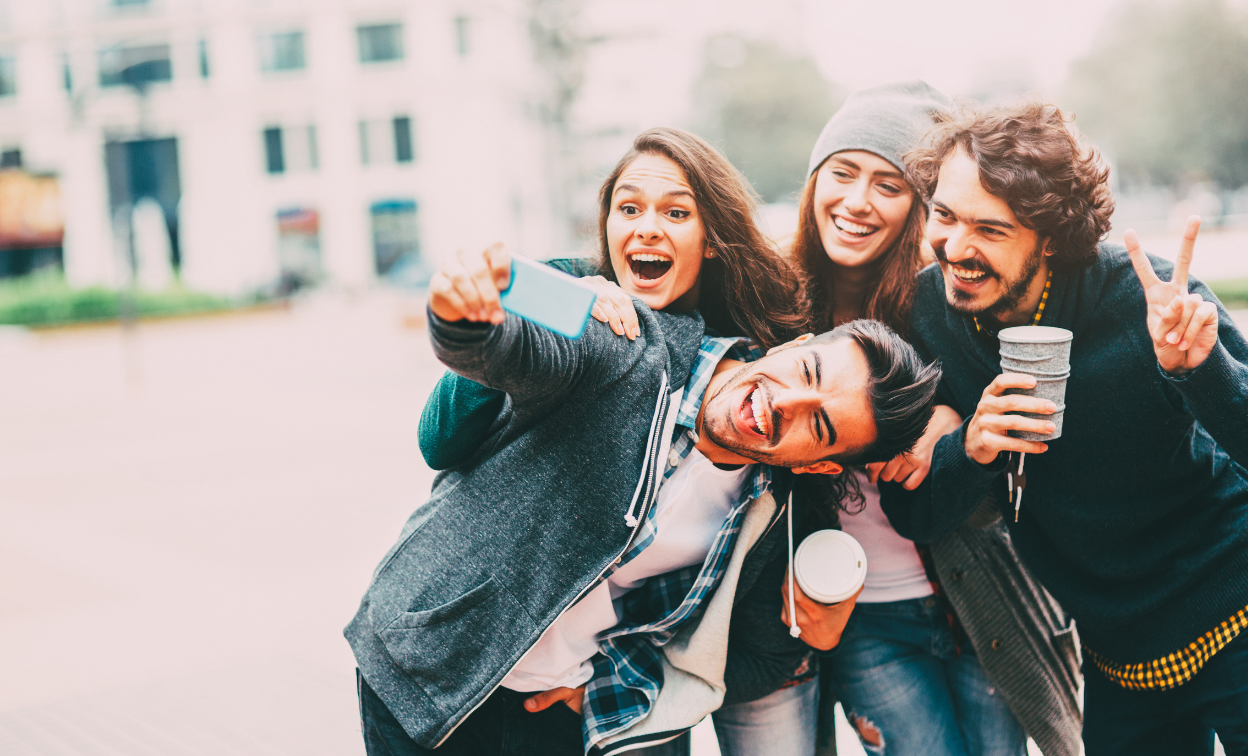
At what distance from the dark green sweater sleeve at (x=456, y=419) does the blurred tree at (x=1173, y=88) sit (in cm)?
3152

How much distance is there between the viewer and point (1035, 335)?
2004 millimetres

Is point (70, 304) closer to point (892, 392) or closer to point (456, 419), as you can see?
point (456, 419)

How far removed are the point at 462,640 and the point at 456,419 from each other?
47 cm

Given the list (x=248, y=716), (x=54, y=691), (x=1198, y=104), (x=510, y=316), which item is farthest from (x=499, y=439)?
(x=1198, y=104)

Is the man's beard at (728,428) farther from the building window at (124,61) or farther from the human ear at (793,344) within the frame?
the building window at (124,61)

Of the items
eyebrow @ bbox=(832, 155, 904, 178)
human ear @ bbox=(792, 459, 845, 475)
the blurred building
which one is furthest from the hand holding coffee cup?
the blurred building

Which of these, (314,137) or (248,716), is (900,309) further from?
(314,137)

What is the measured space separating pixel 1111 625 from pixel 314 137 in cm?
3833

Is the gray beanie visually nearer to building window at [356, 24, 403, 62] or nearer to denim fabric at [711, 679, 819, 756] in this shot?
denim fabric at [711, 679, 819, 756]

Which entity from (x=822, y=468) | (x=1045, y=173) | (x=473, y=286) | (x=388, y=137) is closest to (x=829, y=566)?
(x=822, y=468)

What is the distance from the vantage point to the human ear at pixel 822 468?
2.28 meters

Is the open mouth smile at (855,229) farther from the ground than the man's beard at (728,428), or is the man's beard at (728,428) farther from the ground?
the open mouth smile at (855,229)

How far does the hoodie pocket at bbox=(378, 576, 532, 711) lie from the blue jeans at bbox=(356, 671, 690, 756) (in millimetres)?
168

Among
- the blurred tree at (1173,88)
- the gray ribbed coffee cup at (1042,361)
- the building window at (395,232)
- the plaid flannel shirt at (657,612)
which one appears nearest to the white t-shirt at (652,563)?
the plaid flannel shirt at (657,612)
